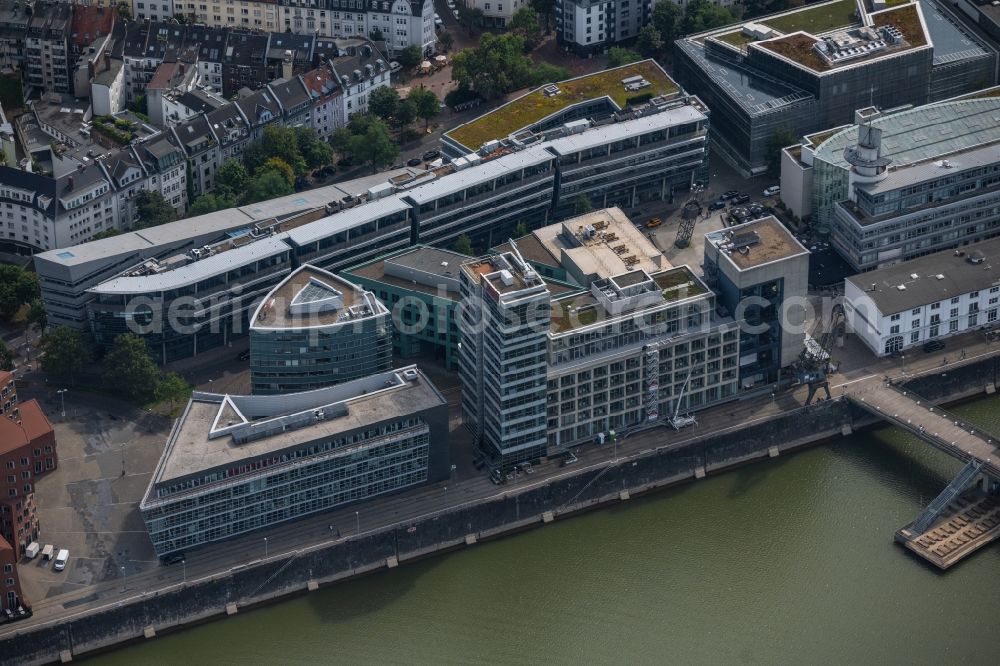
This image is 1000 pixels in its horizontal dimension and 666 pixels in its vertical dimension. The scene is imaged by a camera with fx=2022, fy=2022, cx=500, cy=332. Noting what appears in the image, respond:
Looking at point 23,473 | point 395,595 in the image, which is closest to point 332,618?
point 395,595

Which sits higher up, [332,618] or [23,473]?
[23,473]

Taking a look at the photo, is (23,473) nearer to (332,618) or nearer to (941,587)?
(332,618)

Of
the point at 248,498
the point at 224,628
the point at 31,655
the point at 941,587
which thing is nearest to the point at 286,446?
the point at 248,498

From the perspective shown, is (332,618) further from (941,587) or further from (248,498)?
(941,587)

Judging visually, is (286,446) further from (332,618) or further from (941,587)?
(941,587)

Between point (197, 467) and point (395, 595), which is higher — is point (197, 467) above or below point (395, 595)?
above

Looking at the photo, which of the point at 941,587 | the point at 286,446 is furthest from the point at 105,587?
the point at 941,587
